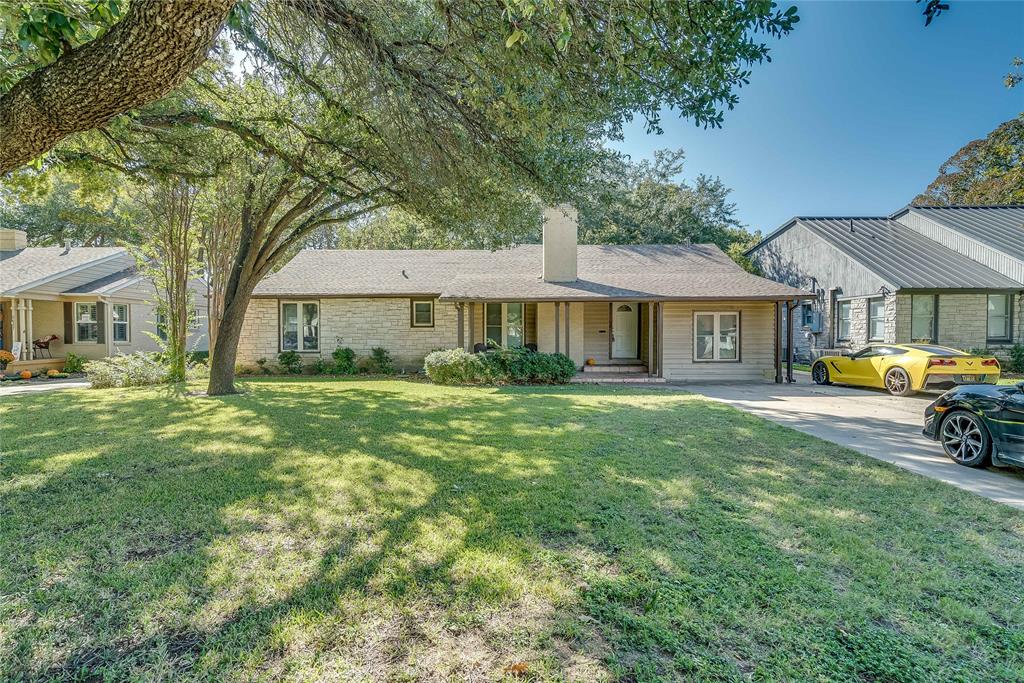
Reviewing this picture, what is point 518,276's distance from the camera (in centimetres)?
1552

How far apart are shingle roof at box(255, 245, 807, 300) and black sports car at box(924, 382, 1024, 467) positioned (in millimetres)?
7663

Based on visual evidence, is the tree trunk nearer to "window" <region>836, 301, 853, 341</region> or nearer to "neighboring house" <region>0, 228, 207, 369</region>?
"neighboring house" <region>0, 228, 207, 369</region>

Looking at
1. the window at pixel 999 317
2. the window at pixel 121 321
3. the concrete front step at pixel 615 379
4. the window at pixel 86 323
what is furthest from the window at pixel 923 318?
the window at pixel 86 323

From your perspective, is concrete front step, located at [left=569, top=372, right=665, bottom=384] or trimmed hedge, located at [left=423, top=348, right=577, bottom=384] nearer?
trimmed hedge, located at [left=423, top=348, right=577, bottom=384]

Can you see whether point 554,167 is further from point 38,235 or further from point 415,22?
point 38,235

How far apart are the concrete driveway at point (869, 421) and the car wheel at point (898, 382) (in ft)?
1.04

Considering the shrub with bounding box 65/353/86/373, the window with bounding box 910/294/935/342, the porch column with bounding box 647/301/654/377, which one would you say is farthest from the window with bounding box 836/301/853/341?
the shrub with bounding box 65/353/86/373

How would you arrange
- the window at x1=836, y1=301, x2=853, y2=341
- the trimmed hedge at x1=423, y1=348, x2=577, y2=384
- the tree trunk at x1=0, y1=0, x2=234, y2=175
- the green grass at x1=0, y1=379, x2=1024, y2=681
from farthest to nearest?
the window at x1=836, y1=301, x2=853, y2=341, the trimmed hedge at x1=423, y1=348, x2=577, y2=384, the tree trunk at x1=0, y1=0, x2=234, y2=175, the green grass at x1=0, y1=379, x2=1024, y2=681

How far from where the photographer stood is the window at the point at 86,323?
57.0ft

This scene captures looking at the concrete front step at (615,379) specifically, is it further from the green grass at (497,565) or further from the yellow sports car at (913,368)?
the green grass at (497,565)

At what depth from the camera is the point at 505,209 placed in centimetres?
883

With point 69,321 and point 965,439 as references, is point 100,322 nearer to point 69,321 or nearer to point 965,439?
point 69,321

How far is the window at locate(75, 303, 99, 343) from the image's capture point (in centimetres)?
1736

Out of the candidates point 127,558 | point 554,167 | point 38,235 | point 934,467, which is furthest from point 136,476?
point 38,235
